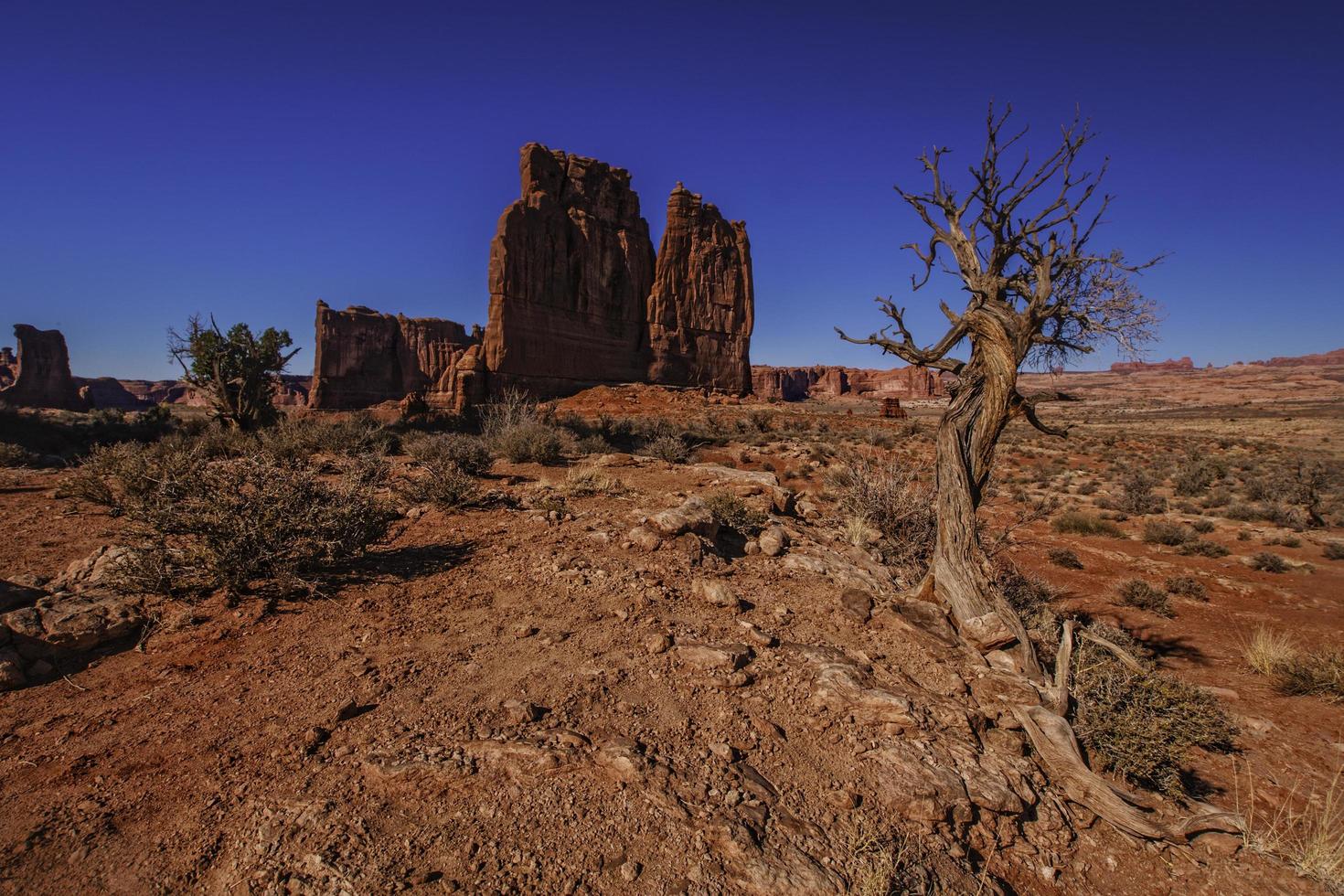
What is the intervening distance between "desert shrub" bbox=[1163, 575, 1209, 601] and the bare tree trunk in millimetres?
5811

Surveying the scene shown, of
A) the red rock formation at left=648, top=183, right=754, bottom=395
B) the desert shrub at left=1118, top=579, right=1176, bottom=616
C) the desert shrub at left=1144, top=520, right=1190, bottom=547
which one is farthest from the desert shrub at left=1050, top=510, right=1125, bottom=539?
the red rock formation at left=648, top=183, right=754, bottom=395

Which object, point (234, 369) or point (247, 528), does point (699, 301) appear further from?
point (247, 528)

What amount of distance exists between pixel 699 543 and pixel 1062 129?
16.5ft

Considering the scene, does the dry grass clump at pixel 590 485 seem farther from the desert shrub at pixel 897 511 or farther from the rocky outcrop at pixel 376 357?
the rocky outcrop at pixel 376 357

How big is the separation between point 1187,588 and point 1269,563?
3178mm

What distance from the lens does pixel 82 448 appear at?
59.5 ft

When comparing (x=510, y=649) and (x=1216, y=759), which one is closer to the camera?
(x=510, y=649)

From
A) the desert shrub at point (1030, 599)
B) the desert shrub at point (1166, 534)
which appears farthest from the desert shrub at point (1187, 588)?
the desert shrub at point (1166, 534)

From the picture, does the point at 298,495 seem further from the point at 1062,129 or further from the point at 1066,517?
the point at 1066,517

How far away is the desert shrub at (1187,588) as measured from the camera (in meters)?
→ 7.93

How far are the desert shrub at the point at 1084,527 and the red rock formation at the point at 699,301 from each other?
107 feet

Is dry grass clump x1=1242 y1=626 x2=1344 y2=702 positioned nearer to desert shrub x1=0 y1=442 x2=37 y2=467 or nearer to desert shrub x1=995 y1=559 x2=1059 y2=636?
desert shrub x1=995 y1=559 x2=1059 y2=636

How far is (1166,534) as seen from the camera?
10969 mm

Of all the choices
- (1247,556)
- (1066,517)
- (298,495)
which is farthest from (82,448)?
(1247,556)
